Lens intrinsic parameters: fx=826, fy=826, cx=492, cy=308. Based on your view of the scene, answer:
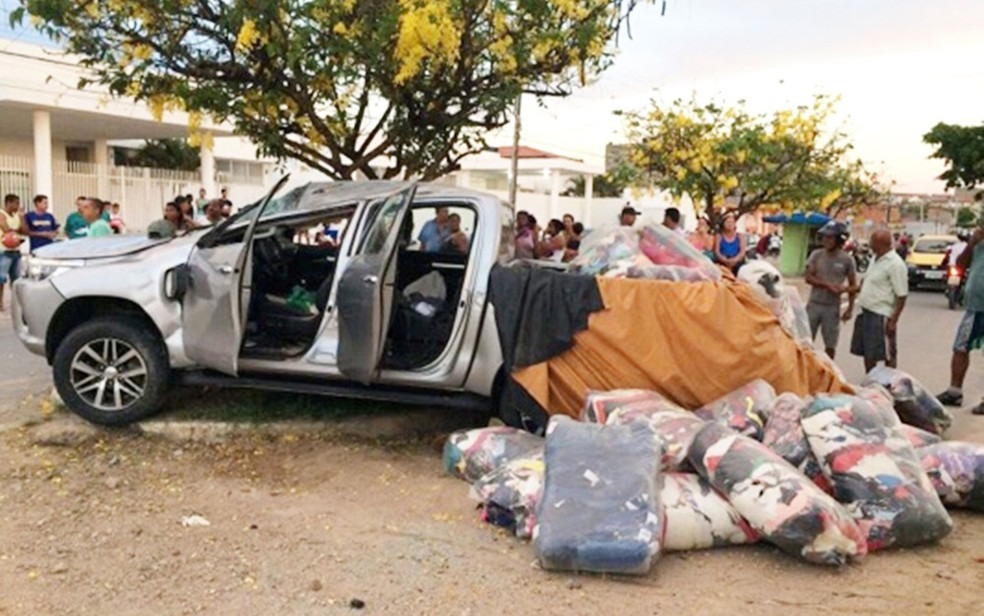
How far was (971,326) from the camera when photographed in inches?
298

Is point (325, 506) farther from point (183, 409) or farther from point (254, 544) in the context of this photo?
point (183, 409)

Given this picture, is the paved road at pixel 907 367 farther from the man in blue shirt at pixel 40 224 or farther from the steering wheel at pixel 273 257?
the steering wheel at pixel 273 257

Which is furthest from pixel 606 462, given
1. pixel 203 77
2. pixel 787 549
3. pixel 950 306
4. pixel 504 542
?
pixel 950 306

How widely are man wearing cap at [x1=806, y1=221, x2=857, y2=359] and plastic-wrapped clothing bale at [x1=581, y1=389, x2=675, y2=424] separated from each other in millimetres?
3759

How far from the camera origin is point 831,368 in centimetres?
575

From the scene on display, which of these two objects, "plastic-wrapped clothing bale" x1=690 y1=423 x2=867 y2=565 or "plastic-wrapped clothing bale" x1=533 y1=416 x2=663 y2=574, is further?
"plastic-wrapped clothing bale" x1=690 y1=423 x2=867 y2=565

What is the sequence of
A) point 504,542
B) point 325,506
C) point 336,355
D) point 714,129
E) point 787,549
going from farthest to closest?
point 714,129
point 336,355
point 325,506
point 504,542
point 787,549

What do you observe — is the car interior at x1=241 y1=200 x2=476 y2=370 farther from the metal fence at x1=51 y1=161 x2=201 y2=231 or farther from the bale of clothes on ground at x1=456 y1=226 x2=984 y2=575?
the metal fence at x1=51 y1=161 x2=201 y2=231

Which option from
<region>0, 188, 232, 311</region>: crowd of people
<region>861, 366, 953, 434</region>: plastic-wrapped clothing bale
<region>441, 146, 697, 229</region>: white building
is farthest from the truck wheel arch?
<region>441, 146, 697, 229</region>: white building

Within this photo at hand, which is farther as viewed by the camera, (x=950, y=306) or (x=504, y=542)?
(x=950, y=306)

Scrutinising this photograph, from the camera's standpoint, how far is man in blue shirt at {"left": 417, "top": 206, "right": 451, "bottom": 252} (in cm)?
749

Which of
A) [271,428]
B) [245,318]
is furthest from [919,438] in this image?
[245,318]

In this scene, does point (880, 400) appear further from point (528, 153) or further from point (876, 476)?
point (528, 153)

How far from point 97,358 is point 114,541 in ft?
6.11
